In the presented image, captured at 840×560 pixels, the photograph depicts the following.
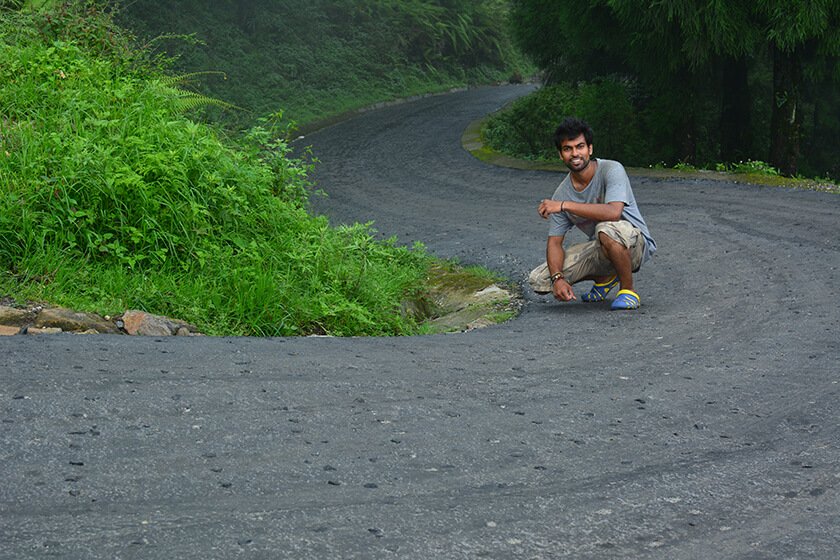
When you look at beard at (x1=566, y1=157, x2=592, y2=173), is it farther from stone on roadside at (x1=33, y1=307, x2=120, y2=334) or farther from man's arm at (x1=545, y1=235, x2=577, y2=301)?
stone on roadside at (x1=33, y1=307, x2=120, y2=334)

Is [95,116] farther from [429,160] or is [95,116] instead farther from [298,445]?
[429,160]

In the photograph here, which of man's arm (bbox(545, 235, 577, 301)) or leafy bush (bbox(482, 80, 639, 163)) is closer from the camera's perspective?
man's arm (bbox(545, 235, 577, 301))

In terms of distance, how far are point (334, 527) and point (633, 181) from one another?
12.9 m

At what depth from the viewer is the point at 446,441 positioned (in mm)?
4363

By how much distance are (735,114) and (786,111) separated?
2496 mm

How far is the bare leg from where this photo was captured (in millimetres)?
7621

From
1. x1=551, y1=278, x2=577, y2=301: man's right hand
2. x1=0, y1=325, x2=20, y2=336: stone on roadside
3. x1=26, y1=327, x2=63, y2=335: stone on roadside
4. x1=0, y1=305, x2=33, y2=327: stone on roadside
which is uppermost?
x1=0, y1=305, x2=33, y2=327: stone on roadside

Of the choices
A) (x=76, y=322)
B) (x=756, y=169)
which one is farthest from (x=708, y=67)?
(x=76, y=322)

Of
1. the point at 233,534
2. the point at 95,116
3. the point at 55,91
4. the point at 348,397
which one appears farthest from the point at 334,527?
the point at 55,91

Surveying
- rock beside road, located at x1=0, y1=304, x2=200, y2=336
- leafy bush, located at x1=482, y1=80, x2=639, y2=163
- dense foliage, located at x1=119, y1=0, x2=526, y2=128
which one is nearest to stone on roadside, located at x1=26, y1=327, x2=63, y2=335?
rock beside road, located at x1=0, y1=304, x2=200, y2=336

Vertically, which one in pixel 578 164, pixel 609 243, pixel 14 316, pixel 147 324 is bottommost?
pixel 147 324

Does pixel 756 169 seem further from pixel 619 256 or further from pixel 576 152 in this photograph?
pixel 576 152

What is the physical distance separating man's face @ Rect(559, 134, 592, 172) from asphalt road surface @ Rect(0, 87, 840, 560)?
1.13 metres

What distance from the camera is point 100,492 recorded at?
3.62 m
